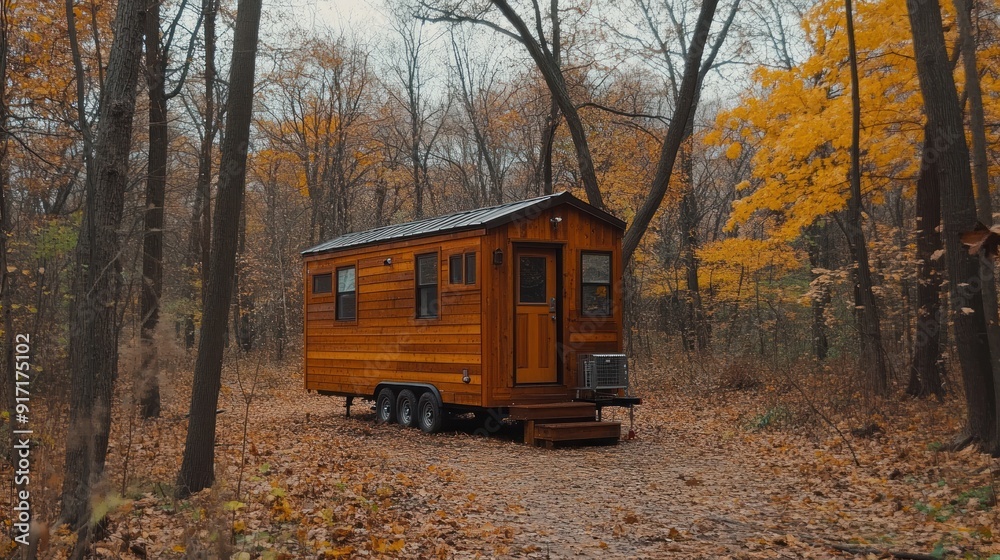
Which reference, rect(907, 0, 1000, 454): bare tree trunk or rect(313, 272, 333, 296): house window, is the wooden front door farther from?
rect(907, 0, 1000, 454): bare tree trunk

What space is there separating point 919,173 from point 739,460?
6.38 meters

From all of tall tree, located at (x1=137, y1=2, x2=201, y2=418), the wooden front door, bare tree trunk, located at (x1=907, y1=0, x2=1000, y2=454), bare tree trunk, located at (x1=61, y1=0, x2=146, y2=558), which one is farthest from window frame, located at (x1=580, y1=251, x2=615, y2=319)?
bare tree trunk, located at (x1=61, y1=0, x2=146, y2=558)

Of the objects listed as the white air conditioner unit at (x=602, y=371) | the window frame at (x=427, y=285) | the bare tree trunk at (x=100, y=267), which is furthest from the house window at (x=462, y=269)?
the bare tree trunk at (x=100, y=267)

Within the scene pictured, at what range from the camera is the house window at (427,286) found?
11.8 metres

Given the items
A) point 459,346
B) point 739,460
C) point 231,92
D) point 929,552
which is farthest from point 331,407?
point 929,552

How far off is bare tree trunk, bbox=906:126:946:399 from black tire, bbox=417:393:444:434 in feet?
23.2

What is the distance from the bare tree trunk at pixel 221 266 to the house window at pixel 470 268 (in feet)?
15.0

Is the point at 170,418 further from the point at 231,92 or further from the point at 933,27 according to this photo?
the point at 933,27

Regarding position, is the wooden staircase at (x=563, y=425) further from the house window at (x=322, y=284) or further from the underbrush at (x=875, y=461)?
the house window at (x=322, y=284)

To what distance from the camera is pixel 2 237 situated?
6.13m

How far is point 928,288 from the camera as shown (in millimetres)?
12742

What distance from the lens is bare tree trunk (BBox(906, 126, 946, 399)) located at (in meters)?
12.3

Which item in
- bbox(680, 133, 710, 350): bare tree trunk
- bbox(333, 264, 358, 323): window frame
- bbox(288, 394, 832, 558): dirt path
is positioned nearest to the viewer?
bbox(288, 394, 832, 558): dirt path

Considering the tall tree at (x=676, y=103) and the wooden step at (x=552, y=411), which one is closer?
the wooden step at (x=552, y=411)
